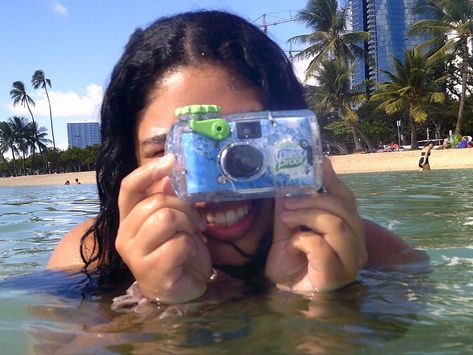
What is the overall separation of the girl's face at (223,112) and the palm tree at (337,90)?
28378mm

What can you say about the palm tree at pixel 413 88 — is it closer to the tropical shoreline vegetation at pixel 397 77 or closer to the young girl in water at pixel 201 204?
the tropical shoreline vegetation at pixel 397 77

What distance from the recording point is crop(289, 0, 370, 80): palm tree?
1188 inches

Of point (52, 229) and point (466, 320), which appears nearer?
point (466, 320)

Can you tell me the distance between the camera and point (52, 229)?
5.65 metres

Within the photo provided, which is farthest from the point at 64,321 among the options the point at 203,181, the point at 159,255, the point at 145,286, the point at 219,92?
the point at 219,92

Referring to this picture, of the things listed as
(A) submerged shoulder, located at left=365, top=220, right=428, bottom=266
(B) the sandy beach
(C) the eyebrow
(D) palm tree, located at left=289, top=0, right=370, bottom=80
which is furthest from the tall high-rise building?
(C) the eyebrow

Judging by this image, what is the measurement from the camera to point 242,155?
61.4 inches

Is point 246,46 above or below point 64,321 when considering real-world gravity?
above

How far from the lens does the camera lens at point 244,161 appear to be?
1.55 m

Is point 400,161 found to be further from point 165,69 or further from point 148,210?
point 148,210

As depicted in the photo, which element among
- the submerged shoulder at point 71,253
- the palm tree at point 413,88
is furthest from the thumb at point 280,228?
the palm tree at point 413,88

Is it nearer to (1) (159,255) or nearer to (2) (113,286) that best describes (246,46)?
(1) (159,255)

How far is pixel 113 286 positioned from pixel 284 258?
2.57 feet

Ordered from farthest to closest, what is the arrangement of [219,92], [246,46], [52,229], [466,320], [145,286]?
[52,229]
[246,46]
[219,92]
[145,286]
[466,320]
